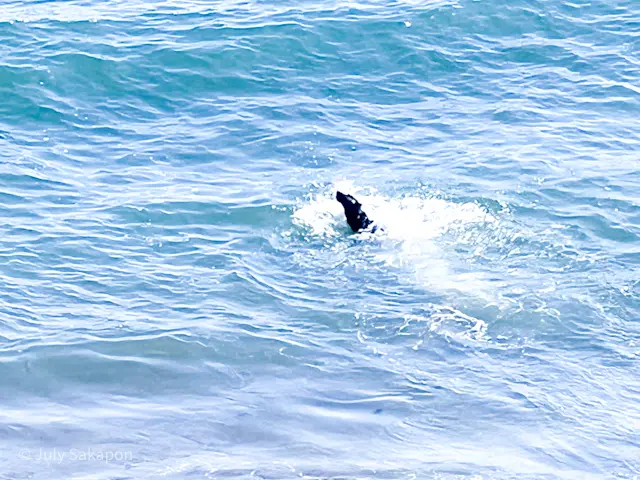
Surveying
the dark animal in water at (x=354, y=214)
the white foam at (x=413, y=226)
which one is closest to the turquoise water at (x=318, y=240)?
the white foam at (x=413, y=226)

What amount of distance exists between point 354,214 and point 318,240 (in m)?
0.90

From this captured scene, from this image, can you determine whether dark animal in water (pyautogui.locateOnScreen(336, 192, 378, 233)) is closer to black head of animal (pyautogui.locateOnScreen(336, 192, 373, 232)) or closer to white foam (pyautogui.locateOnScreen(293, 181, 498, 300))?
black head of animal (pyautogui.locateOnScreen(336, 192, 373, 232))

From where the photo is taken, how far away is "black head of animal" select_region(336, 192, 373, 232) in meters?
20.9

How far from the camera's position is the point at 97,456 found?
13695mm

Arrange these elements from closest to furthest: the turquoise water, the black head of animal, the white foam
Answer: the turquoise water → the white foam → the black head of animal

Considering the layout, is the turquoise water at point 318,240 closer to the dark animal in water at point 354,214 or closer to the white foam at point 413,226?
the white foam at point 413,226

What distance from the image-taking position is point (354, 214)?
68.6 feet

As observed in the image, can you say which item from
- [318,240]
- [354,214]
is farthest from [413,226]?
[318,240]

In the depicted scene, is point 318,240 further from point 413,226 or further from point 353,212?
point 413,226

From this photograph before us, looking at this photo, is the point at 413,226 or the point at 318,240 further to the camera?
the point at 413,226

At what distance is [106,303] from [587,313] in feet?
27.4

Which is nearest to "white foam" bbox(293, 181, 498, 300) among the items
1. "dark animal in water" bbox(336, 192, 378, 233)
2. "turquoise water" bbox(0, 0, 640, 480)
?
"turquoise water" bbox(0, 0, 640, 480)

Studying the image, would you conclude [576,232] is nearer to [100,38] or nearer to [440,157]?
[440,157]

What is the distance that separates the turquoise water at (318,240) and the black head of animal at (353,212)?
1.08 feet
